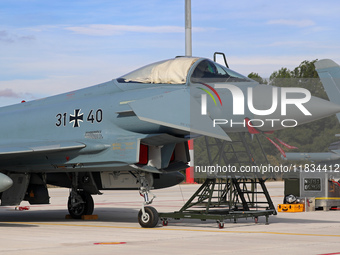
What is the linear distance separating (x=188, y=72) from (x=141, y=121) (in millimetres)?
1499

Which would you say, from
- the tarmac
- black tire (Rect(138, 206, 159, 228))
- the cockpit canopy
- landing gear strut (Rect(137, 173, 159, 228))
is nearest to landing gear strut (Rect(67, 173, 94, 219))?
the tarmac

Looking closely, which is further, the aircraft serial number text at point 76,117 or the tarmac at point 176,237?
the aircraft serial number text at point 76,117

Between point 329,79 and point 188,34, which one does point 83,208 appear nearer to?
point 188,34

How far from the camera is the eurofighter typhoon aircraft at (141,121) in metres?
12.1

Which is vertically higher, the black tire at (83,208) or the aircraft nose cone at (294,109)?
the aircraft nose cone at (294,109)

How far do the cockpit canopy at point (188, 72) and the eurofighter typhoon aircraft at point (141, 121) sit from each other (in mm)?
22

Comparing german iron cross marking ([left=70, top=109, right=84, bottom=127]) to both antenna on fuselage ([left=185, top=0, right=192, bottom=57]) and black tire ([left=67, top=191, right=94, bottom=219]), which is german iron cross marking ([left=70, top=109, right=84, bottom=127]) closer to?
black tire ([left=67, top=191, right=94, bottom=219])

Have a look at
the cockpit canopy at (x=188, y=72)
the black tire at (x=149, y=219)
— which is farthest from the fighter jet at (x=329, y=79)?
the black tire at (x=149, y=219)

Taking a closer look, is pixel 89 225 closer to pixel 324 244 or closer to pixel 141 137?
pixel 141 137

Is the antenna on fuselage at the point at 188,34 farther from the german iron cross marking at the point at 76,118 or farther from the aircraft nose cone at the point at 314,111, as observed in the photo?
the aircraft nose cone at the point at 314,111

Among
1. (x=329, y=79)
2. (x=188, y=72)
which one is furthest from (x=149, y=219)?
(x=329, y=79)

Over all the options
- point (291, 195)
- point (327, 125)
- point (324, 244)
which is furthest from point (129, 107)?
point (291, 195)

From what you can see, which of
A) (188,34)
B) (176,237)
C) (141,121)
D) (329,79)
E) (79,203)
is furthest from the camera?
(329,79)

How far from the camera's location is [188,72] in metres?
12.7
